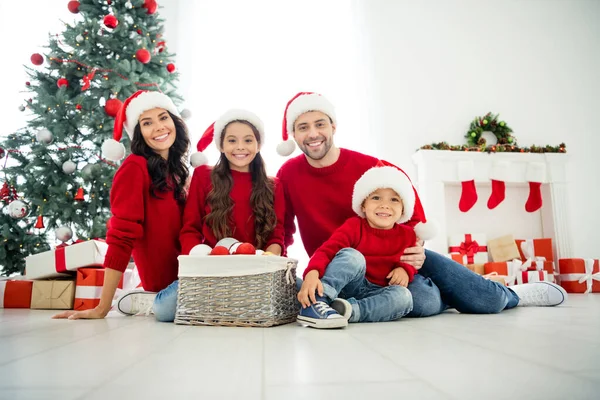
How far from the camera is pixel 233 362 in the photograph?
83 cm

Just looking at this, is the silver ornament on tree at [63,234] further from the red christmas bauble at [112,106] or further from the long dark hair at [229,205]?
the long dark hair at [229,205]

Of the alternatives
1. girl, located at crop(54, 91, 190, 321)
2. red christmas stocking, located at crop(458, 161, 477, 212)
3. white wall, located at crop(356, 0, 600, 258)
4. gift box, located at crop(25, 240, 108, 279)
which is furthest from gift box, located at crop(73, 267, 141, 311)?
red christmas stocking, located at crop(458, 161, 477, 212)

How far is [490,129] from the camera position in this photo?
4.13m

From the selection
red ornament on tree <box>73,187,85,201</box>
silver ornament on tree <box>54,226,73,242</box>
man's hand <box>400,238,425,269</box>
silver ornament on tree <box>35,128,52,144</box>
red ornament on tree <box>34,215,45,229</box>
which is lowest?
man's hand <box>400,238,425,269</box>

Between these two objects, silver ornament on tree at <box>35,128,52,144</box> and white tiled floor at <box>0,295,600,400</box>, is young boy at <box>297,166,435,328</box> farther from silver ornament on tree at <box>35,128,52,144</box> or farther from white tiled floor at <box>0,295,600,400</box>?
silver ornament on tree at <box>35,128,52,144</box>

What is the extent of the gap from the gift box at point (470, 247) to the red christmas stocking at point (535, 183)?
589mm

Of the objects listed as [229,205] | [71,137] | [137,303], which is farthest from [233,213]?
[71,137]

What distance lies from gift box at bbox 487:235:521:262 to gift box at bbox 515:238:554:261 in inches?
2.4

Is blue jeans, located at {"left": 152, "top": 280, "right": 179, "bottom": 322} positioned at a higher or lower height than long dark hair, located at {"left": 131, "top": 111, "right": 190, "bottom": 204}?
lower

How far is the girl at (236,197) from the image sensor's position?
1737 mm

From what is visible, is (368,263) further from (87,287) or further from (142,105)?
(87,287)

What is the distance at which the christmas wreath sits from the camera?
4066 mm

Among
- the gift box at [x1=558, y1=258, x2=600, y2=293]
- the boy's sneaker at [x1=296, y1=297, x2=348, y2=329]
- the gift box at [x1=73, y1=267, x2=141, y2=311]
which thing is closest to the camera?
the boy's sneaker at [x1=296, y1=297, x2=348, y2=329]

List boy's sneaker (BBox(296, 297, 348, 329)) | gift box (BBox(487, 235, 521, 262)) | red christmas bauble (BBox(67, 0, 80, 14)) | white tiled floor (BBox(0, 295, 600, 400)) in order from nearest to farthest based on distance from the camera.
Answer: white tiled floor (BBox(0, 295, 600, 400)) → boy's sneaker (BBox(296, 297, 348, 329)) → red christmas bauble (BBox(67, 0, 80, 14)) → gift box (BBox(487, 235, 521, 262))
